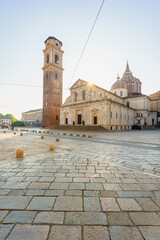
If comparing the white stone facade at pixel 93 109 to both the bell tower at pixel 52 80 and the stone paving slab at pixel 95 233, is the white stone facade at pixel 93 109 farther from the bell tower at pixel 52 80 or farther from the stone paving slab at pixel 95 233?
the stone paving slab at pixel 95 233

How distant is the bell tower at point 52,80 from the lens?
37.0 m

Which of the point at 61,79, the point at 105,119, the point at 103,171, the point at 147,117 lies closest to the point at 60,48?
the point at 61,79

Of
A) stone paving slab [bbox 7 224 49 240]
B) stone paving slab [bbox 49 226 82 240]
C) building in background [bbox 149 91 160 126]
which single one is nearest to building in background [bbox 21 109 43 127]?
building in background [bbox 149 91 160 126]

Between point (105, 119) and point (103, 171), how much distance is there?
890 inches

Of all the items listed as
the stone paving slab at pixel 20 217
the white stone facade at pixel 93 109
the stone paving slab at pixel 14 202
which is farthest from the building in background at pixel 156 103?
the stone paving slab at pixel 20 217

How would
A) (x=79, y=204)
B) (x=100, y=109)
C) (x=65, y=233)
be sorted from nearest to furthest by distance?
(x=65, y=233)
(x=79, y=204)
(x=100, y=109)

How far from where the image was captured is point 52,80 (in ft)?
123

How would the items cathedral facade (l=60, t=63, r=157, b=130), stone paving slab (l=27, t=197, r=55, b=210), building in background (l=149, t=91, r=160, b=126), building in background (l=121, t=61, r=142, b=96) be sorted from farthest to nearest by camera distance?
building in background (l=121, t=61, r=142, b=96), building in background (l=149, t=91, r=160, b=126), cathedral facade (l=60, t=63, r=157, b=130), stone paving slab (l=27, t=197, r=55, b=210)

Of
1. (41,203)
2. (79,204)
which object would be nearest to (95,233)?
(79,204)

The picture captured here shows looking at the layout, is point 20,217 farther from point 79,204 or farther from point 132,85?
point 132,85

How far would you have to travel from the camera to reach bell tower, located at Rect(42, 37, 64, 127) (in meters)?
37.0

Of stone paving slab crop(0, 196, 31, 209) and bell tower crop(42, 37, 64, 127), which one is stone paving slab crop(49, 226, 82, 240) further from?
bell tower crop(42, 37, 64, 127)

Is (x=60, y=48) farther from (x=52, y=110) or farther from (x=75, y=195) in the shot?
(x=75, y=195)

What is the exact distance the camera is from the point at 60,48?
40.0 m
